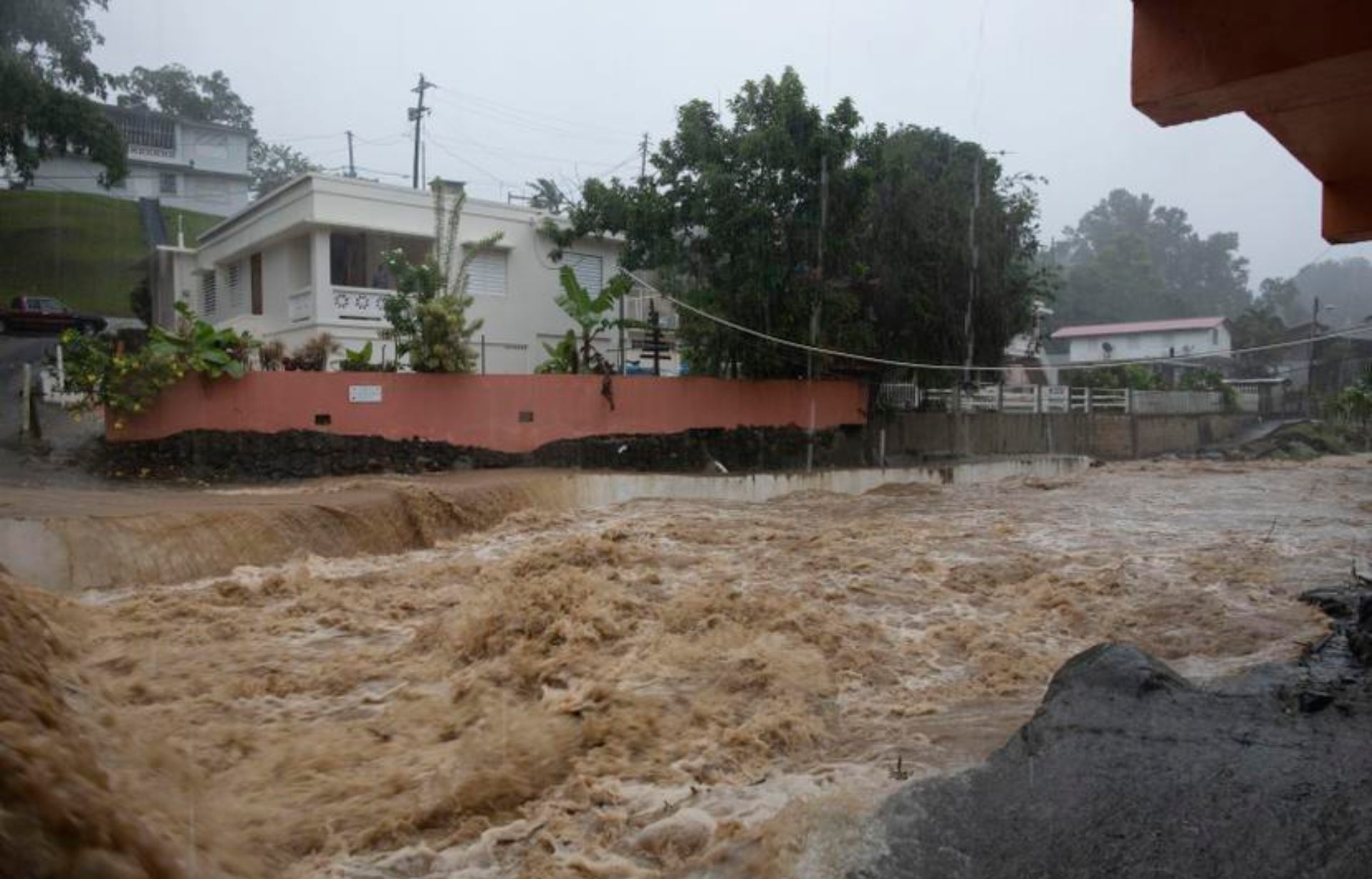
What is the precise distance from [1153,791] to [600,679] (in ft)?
12.0

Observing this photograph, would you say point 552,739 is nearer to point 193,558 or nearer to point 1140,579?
point 193,558

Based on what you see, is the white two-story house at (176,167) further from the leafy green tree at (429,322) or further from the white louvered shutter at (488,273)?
the leafy green tree at (429,322)

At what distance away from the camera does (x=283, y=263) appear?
19641mm

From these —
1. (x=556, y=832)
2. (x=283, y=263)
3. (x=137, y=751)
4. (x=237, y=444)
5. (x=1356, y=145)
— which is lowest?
(x=556, y=832)

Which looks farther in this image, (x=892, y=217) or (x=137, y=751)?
(x=892, y=217)

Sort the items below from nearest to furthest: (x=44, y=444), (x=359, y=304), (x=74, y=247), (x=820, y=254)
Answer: (x=44, y=444)
(x=820, y=254)
(x=359, y=304)
(x=74, y=247)

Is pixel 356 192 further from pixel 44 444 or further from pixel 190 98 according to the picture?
pixel 190 98

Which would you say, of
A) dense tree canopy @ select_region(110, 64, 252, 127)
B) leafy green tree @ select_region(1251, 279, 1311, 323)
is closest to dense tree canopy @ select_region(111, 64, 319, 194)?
dense tree canopy @ select_region(110, 64, 252, 127)

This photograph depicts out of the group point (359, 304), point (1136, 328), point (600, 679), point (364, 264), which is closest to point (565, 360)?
point (359, 304)

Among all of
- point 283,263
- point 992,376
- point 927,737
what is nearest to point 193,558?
point 927,737

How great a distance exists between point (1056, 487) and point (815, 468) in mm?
5356

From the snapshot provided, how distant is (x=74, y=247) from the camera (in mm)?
29953

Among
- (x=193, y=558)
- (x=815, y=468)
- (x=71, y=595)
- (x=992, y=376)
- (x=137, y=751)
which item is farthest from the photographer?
(x=992, y=376)

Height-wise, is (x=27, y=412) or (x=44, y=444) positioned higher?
(x=27, y=412)
